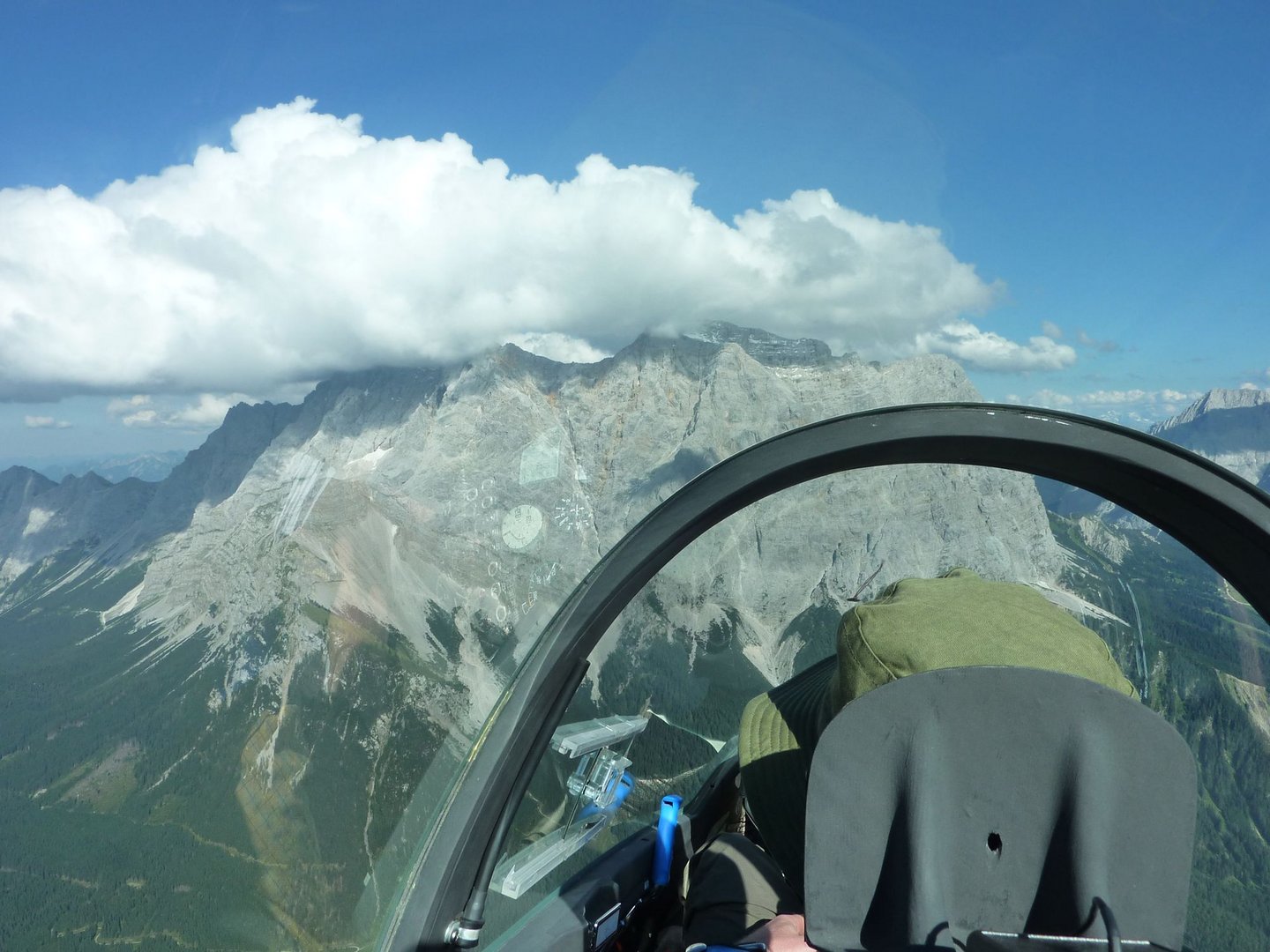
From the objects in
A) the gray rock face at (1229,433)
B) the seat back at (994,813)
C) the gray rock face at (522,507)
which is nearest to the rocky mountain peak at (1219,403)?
the gray rock face at (1229,433)

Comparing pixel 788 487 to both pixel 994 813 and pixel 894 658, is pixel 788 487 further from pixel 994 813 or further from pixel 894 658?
pixel 994 813

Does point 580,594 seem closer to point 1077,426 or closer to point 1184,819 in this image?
point 1077,426

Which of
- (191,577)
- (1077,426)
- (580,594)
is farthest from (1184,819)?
(191,577)

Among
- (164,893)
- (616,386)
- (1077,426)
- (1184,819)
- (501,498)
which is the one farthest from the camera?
(616,386)

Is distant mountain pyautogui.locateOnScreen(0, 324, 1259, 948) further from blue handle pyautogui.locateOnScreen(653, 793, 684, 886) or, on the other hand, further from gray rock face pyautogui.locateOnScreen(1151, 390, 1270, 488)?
gray rock face pyautogui.locateOnScreen(1151, 390, 1270, 488)

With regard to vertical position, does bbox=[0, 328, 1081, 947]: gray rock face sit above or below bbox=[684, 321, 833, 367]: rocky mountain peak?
below

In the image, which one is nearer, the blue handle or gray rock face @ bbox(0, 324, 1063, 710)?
gray rock face @ bbox(0, 324, 1063, 710)

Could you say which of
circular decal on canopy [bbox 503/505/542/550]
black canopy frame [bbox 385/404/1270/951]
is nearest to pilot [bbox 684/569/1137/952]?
black canopy frame [bbox 385/404/1270/951]

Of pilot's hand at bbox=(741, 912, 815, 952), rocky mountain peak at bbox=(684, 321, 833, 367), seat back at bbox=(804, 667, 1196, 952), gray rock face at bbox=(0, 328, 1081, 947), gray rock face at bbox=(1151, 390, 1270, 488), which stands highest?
rocky mountain peak at bbox=(684, 321, 833, 367)

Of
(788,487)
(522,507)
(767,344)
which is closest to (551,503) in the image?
(522,507)
